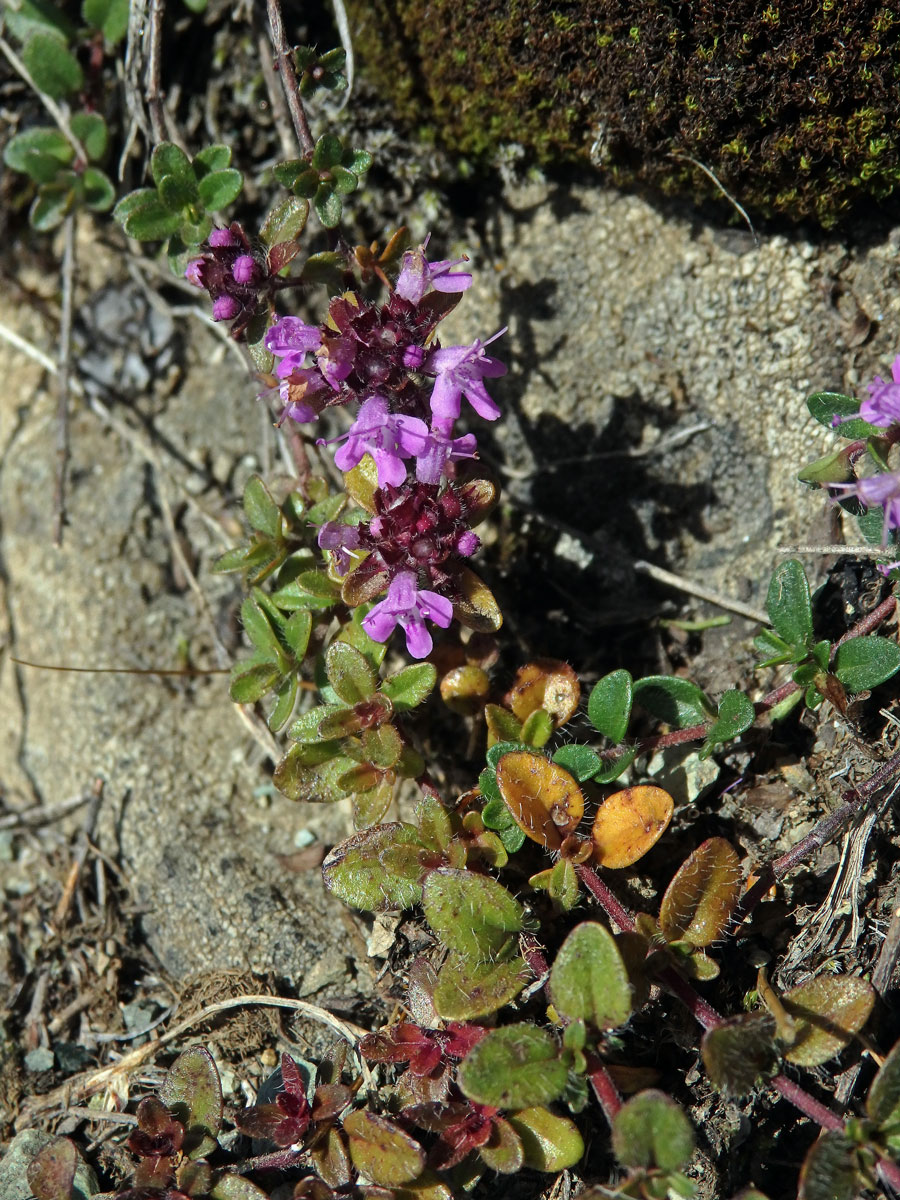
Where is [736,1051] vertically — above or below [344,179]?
below

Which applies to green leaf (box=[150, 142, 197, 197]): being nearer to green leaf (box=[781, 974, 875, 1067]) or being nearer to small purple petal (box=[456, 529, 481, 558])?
small purple petal (box=[456, 529, 481, 558])

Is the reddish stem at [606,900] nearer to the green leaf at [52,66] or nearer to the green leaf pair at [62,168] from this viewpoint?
the green leaf pair at [62,168]

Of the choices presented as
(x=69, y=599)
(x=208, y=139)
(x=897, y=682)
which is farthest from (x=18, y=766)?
(x=897, y=682)

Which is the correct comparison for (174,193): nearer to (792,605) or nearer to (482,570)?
(482,570)

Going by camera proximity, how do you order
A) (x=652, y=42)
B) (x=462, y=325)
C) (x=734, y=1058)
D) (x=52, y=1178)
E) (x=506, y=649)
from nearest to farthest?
(x=734, y=1058), (x=52, y=1178), (x=652, y=42), (x=506, y=649), (x=462, y=325)

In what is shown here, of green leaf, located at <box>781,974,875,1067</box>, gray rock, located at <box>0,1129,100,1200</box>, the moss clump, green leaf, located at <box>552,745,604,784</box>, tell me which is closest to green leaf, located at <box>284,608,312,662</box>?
green leaf, located at <box>552,745,604,784</box>

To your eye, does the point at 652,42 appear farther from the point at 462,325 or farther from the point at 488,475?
the point at 488,475

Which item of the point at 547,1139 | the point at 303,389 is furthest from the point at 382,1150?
the point at 303,389
